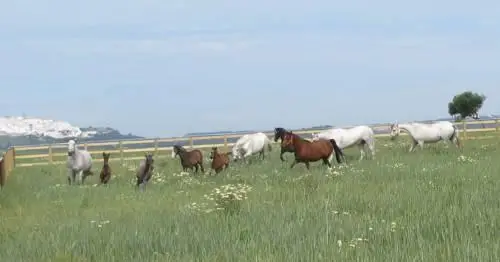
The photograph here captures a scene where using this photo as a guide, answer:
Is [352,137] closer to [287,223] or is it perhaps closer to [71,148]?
[71,148]

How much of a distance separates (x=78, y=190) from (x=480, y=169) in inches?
423

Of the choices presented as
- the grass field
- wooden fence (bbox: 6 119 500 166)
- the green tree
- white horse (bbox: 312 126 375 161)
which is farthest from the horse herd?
the green tree

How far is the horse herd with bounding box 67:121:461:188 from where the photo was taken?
67.5 feet

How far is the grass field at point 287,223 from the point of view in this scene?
615 cm

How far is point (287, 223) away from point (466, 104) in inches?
2681

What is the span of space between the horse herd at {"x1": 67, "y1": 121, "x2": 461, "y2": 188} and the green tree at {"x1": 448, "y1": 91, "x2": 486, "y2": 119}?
142 feet

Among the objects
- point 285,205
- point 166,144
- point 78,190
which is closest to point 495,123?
point 166,144

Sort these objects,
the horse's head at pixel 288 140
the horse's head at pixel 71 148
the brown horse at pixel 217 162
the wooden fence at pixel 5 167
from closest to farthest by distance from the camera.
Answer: the horse's head at pixel 288 140
the wooden fence at pixel 5 167
the brown horse at pixel 217 162
the horse's head at pixel 71 148

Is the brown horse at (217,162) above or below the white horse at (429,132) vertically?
below

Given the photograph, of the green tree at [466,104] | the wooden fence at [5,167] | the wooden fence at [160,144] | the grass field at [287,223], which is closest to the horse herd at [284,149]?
the wooden fence at [5,167]

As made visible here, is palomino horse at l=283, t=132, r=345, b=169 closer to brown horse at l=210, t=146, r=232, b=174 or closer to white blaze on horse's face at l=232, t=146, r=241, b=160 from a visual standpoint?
brown horse at l=210, t=146, r=232, b=174

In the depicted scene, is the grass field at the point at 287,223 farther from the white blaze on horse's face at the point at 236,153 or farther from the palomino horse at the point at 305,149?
the white blaze on horse's face at the point at 236,153

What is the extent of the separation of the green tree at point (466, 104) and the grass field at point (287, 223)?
59.5 metres

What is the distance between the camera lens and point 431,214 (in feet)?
27.2
